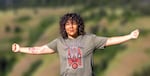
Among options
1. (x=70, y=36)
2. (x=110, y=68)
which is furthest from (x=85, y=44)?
(x=110, y=68)

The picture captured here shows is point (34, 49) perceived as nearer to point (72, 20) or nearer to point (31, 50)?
point (31, 50)

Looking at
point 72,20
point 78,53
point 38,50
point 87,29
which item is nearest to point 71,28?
point 72,20

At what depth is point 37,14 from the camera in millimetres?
8586

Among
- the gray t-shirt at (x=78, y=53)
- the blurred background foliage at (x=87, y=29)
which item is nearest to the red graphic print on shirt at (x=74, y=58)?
the gray t-shirt at (x=78, y=53)

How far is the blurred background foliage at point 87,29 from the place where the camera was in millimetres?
8281

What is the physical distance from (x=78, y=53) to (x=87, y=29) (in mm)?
5047

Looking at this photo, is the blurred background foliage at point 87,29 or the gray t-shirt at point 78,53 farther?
the blurred background foliage at point 87,29

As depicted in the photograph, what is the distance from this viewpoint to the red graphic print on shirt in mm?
3332

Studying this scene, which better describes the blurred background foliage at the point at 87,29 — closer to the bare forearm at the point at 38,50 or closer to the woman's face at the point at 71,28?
the bare forearm at the point at 38,50

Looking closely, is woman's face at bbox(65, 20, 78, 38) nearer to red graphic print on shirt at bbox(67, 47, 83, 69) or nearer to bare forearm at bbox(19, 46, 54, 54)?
red graphic print on shirt at bbox(67, 47, 83, 69)

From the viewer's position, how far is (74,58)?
3336 mm

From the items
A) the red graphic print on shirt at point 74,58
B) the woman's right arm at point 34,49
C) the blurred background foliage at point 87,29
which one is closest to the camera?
the red graphic print on shirt at point 74,58

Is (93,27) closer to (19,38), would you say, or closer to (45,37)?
(45,37)

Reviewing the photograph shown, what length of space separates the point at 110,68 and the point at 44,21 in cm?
156
